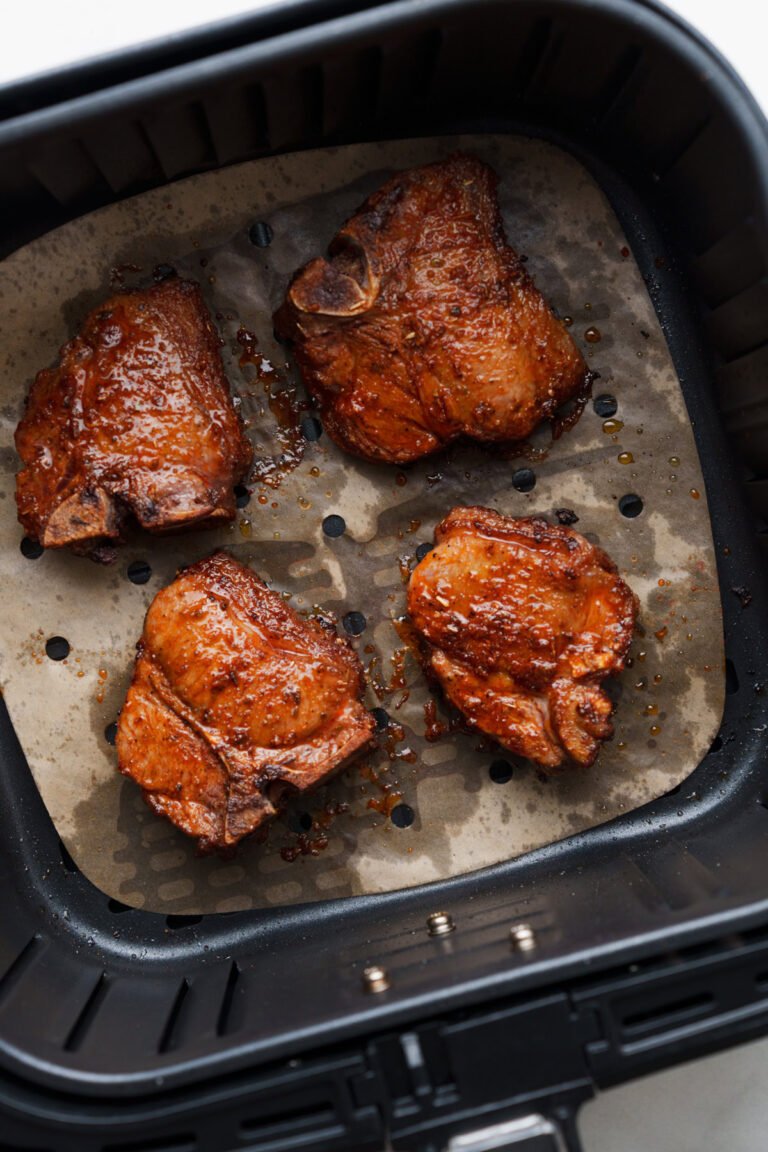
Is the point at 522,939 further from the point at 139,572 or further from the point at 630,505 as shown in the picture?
the point at 139,572

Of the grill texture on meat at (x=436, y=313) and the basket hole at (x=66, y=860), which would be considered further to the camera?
the basket hole at (x=66, y=860)

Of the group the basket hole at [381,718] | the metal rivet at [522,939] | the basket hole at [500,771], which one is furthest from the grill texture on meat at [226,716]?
the metal rivet at [522,939]

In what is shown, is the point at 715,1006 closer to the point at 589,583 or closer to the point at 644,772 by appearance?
the point at 644,772

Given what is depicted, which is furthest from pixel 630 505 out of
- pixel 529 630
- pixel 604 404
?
pixel 529 630

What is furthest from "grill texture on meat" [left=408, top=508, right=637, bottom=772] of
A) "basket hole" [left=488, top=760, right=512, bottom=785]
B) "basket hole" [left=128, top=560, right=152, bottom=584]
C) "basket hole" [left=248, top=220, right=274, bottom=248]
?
"basket hole" [left=248, top=220, right=274, bottom=248]

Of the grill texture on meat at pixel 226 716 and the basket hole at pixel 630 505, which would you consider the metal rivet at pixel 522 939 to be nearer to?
the grill texture on meat at pixel 226 716

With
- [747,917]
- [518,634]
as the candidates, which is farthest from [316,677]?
[747,917]
